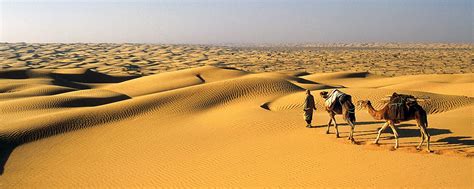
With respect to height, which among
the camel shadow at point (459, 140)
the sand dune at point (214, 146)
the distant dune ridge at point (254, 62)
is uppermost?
the camel shadow at point (459, 140)

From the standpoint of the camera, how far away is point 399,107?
31.7ft

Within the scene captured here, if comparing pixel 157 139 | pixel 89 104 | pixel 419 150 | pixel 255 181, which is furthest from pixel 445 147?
pixel 89 104

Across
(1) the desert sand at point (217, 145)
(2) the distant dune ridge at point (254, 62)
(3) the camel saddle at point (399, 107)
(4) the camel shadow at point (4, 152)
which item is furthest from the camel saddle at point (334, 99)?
(2) the distant dune ridge at point (254, 62)

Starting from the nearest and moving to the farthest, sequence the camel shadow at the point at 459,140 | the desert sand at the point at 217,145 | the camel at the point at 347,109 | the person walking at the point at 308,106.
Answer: the desert sand at the point at 217,145, the camel shadow at the point at 459,140, the camel at the point at 347,109, the person walking at the point at 308,106

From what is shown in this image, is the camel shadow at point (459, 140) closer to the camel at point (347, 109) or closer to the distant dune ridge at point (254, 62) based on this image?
the camel at point (347, 109)

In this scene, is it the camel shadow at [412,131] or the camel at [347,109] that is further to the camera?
the camel shadow at [412,131]

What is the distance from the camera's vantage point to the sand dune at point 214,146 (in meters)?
8.86

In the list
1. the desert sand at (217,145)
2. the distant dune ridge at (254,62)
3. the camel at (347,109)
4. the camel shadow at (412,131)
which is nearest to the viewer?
the desert sand at (217,145)

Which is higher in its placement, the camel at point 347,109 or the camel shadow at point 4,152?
the camel at point 347,109

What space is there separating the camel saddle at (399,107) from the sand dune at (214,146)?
86 centimetres

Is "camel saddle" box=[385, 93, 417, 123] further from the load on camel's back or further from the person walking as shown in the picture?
the person walking

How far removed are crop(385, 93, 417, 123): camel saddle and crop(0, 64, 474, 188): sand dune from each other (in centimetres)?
86

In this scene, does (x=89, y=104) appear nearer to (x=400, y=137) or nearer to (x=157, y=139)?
(x=157, y=139)

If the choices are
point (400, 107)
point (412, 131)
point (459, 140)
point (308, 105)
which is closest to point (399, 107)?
point (400, 107)
